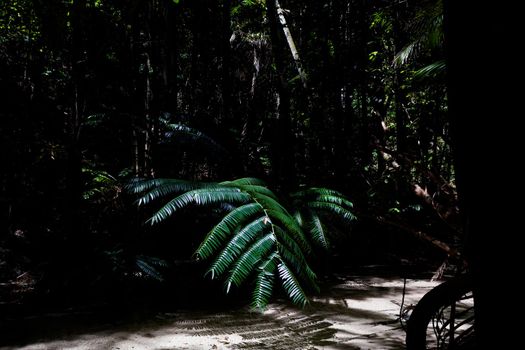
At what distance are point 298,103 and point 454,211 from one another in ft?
14.6

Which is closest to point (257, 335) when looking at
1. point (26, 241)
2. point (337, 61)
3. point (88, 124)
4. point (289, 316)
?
point (289, 316)

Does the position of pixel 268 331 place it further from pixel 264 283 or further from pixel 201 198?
pixel 201 198

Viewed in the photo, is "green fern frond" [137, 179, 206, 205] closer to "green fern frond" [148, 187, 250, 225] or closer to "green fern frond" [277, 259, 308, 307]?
"green fern frond" [148, 187, 250, 225]

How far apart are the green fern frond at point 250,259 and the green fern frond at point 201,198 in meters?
0.52

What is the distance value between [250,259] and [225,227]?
34cm

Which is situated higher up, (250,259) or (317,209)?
(317,209)

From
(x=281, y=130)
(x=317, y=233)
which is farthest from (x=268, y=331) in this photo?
(x=281, y=130)

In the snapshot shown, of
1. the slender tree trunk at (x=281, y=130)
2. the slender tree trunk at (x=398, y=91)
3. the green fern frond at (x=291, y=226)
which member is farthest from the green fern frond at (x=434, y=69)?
the green fern frond at (x=291, y=226)

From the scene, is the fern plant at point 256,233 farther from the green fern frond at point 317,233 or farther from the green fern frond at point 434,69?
the green fern frond at point 434,69

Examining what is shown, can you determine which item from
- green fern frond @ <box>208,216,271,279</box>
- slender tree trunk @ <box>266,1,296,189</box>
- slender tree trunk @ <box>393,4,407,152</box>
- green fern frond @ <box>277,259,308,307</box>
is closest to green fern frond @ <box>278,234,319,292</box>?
green fern frond @ <box>277,259,308,307</box>

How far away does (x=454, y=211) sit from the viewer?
248 cm

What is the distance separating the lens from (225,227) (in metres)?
3.02

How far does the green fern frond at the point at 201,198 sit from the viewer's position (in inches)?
128

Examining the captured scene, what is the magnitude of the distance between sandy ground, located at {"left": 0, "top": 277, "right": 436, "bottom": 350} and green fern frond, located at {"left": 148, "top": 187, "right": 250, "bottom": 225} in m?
0.80
